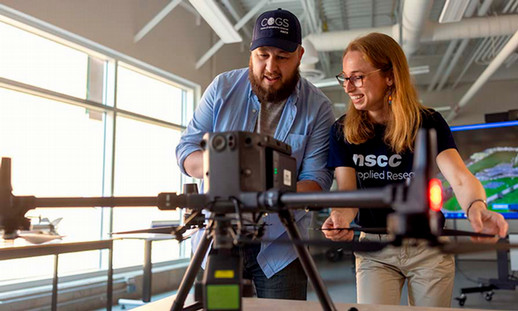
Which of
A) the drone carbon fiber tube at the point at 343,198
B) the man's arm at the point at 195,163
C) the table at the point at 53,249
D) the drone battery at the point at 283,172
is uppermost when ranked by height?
the man's arm at the point at 195,163

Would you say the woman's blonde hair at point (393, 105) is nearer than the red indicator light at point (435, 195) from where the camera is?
No

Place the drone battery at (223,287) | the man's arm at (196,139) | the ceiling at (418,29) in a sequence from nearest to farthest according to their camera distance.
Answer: the drone battery at (223,287) < the man's arm at (196,139) < the ceiling at (418,29)

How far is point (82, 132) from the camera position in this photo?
4910mm

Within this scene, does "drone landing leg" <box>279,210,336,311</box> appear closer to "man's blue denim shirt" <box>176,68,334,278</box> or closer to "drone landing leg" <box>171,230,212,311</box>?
"drone landing leg" <box>171,230,212,311</box>

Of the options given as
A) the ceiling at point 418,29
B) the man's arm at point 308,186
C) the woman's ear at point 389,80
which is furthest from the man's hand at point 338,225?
the ceiling at point 418,29

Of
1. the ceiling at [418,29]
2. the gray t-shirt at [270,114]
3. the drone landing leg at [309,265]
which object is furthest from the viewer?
the ceiling at [418,29]

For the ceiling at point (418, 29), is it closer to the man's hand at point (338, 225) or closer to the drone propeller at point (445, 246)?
the man's hand at point (338, 225)

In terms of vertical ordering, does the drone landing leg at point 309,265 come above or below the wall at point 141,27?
below

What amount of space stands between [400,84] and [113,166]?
428 centimetres

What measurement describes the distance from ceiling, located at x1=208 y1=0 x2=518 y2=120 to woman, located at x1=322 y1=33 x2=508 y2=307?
398cm

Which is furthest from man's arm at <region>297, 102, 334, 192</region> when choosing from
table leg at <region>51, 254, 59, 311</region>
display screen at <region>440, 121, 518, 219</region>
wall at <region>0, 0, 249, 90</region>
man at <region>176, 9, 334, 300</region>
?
display screen at <region>440, 121, 518, 219</region>

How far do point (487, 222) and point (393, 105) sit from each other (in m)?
0.46

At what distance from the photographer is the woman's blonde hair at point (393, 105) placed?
132cm

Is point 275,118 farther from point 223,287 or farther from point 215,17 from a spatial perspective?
point 215,17
